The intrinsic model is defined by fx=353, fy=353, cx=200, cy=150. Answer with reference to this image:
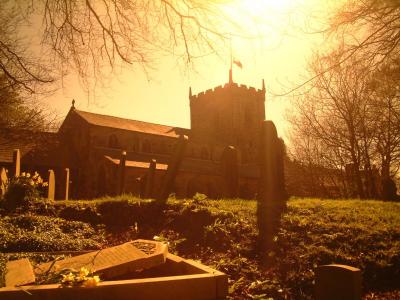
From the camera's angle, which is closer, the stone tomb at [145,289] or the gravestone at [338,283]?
the stone tomb at [145,289]

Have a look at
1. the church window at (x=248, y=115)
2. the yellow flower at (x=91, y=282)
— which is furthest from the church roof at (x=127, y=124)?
the yellow flower at (x=91, y=282)

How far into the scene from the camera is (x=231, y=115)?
48750 mm

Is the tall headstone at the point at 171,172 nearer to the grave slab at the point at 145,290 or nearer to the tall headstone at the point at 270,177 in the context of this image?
the tall headstone at the point at 270,177

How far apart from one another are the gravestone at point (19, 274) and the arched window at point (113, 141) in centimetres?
2963

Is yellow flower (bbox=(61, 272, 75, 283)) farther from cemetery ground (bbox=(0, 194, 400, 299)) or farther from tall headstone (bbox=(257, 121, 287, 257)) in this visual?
tall headstone (bbox=(257, 121, 287, 257))

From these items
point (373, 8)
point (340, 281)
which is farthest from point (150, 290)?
point (373, 8)

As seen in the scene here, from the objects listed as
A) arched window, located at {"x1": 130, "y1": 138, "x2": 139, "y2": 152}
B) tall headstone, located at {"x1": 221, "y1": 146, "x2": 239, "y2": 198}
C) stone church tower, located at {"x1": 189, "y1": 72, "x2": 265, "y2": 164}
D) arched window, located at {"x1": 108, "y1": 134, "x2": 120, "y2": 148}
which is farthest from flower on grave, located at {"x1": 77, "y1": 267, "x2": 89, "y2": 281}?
stone church tower, located at {"x1": 189, "y1": 72, "x2": 265, "y2": 164}

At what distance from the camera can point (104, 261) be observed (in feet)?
13.7

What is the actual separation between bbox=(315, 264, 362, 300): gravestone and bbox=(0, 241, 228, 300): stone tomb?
1074 mm

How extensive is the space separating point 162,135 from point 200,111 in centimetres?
1620

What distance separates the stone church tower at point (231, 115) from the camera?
48.9 metres

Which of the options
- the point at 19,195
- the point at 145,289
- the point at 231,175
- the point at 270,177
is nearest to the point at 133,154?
the point at 231,175

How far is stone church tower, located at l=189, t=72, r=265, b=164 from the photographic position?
48938mm

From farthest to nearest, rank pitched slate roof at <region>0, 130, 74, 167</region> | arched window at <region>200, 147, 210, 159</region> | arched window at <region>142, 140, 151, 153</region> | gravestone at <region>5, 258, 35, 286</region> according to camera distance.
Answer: arched window at <region>200, 147, 210, 159</region> < arched window at <region>142, 140, 151, 153</region> < pitched slate roof at <region>0, 130, 74, 167</region> < gravestone at <region>5, 258, 35, 286</region>
